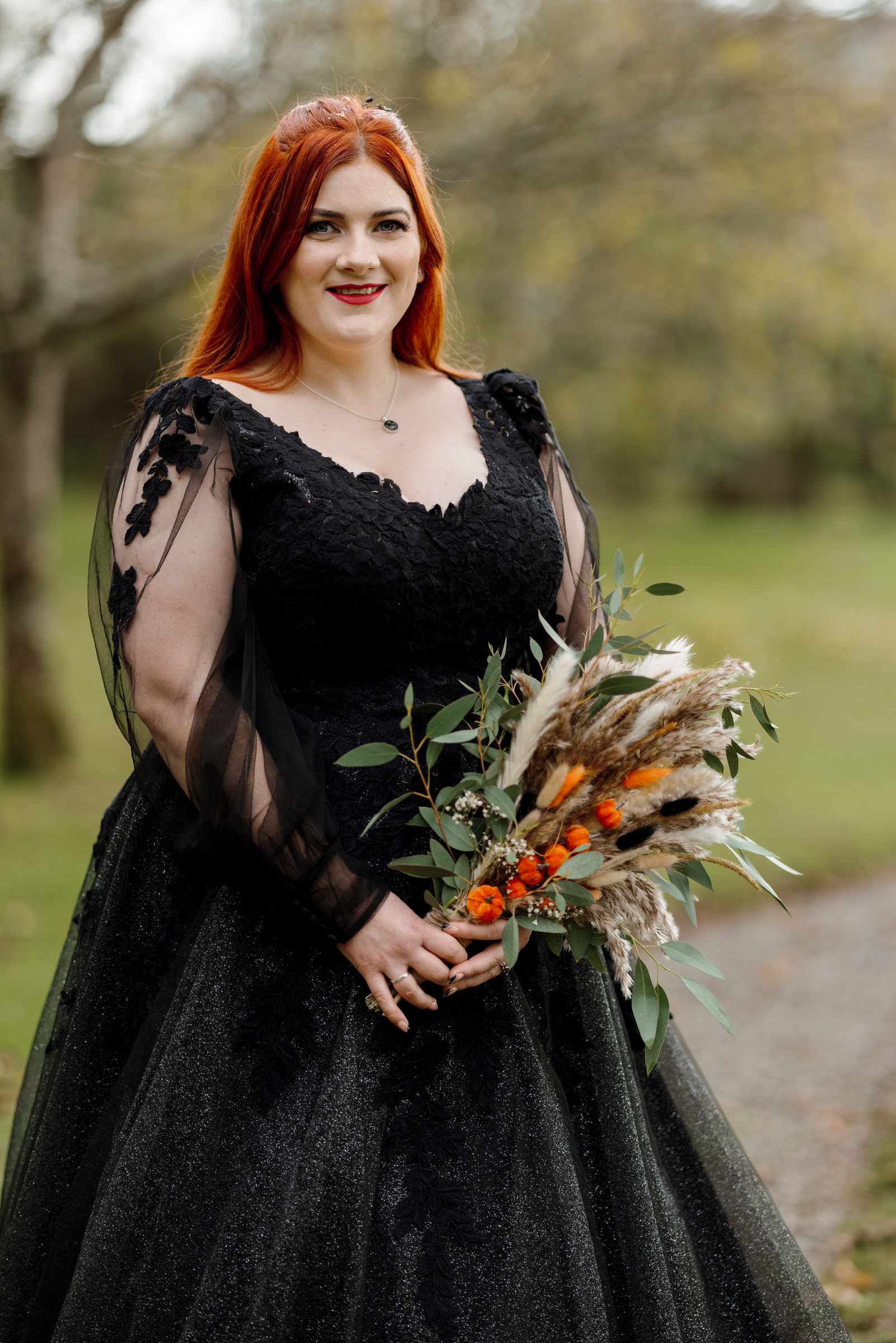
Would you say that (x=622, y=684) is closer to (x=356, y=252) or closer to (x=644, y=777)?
(x=644, y=777)

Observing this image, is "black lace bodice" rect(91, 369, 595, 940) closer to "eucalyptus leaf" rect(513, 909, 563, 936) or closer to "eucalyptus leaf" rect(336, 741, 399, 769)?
"eucalyptus leaf" rect(336, 741, 399, 769)

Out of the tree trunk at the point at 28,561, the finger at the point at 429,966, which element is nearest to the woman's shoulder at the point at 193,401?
the finger at the point at 429,966

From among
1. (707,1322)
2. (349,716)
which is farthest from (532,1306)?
(349,716)

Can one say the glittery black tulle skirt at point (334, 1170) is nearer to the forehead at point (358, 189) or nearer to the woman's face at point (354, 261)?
the woman's face at point (354, 261)

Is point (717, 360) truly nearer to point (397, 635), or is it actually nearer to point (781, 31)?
point (781, 31)

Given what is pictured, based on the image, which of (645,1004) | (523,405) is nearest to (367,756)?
(645,1004)

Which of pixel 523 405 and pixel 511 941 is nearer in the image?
pixel 511 941

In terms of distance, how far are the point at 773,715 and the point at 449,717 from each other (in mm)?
8768

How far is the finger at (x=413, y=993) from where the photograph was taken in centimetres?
173

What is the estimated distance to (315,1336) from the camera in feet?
5.36

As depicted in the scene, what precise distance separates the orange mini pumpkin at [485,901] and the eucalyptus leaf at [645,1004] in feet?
0.86

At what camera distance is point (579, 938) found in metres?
Answer: 1.74

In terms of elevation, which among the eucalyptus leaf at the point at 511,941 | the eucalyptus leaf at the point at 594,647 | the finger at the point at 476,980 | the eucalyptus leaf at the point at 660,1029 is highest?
the eucalyptus leaf at the point at 594,647

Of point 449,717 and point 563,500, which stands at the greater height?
point 563,500
